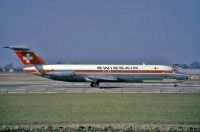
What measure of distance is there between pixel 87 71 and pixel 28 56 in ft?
29.1

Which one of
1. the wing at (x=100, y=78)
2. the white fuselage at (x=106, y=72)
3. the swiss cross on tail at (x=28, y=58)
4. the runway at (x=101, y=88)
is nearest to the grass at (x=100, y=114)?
the runway at (x=101, y=88)

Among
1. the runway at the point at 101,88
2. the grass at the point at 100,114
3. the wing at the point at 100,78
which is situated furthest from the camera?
the wing at the point at 100,78

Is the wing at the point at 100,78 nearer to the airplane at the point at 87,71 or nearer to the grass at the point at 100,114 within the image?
the airplane at the point at 87,71

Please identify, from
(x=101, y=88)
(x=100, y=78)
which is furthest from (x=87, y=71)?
(x=101, y=88)

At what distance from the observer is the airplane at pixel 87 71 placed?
59.8m

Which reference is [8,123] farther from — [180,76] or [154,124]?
[180,76]

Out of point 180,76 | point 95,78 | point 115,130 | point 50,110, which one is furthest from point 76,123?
point 180,76

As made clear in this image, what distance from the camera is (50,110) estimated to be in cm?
2716

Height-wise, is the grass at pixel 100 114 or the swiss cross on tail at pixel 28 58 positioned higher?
the swiss cross on tail at pixel 28 58

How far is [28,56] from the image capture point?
60.6 metres

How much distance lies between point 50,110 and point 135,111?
5529 mm

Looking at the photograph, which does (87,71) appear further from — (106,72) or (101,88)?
(101,88)

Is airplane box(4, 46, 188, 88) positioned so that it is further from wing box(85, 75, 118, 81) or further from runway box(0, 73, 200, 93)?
runway box(0, 73, 200, 93)

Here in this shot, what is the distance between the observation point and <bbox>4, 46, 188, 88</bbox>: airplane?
59844 millimetres
